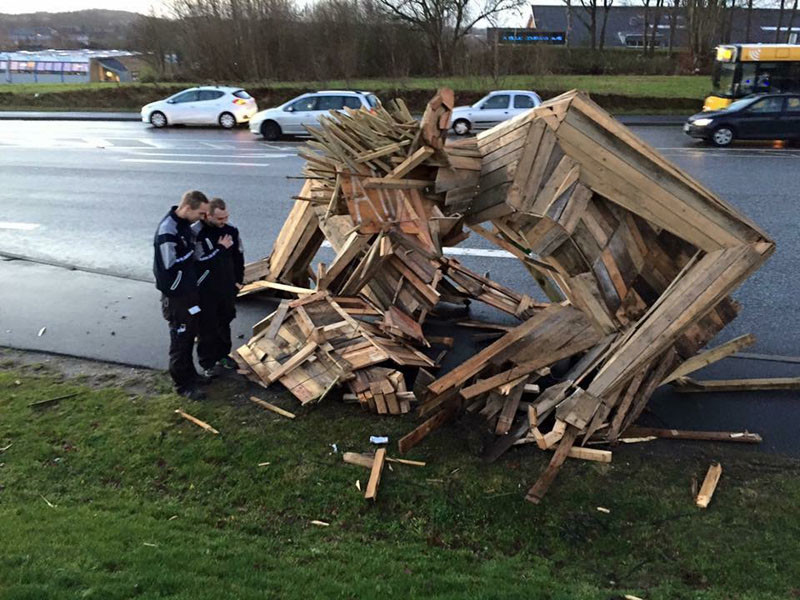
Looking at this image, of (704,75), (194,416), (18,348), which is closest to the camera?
(194,416)

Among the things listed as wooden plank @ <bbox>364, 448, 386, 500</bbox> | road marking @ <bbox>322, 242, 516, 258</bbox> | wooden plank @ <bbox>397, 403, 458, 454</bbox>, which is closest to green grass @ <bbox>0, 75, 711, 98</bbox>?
road marking @ <bbox>322, 242, 516, 258</bbox>

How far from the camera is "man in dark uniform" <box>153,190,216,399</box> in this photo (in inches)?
211

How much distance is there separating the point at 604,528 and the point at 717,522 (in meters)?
0.68

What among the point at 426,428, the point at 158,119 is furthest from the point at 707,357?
the point at 158,119

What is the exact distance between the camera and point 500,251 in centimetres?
991

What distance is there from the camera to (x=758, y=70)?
2378 centimetres

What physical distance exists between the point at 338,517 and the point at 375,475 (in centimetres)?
41

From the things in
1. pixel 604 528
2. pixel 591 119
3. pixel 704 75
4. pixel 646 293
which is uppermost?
pixel 704 75

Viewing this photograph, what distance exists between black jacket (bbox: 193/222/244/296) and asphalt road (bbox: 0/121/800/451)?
1.18 meters

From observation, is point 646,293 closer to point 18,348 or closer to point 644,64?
point 18,348

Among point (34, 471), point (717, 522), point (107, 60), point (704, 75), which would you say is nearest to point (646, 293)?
point (717, 522)

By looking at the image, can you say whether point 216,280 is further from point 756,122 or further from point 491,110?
point 756,122

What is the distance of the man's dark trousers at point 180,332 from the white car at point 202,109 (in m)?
22.0

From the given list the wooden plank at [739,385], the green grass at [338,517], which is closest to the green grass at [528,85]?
the wooden plank at [739,385]
